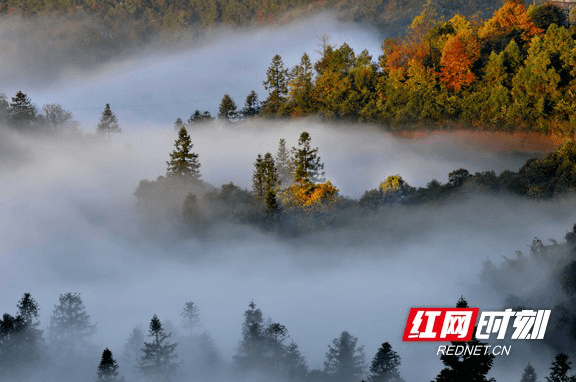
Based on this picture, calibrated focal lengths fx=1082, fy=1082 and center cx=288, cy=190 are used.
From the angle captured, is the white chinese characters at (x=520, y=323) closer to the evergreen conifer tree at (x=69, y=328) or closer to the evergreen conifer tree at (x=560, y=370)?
the evergreen conifer tree at (x=560, y=370)

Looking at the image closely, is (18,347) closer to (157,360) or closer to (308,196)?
(157,360)

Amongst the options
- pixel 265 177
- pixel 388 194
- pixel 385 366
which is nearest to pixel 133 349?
pixel 385 366

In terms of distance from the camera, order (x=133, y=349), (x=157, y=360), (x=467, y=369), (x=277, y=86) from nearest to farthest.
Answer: (x=467, y=369)
(x=157, y=360)
(x=133, y=349)
(x=277, y=86)

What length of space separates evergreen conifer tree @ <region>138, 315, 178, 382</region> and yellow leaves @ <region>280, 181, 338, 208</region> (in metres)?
31.2

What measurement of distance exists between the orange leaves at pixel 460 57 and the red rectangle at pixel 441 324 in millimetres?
66747

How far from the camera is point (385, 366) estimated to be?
243 ft

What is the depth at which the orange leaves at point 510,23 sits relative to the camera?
135m

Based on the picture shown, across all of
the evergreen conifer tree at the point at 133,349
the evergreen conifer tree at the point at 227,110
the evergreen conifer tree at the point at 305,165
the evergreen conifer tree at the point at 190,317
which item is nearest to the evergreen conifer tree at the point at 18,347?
the evergreen conifer tree at the point at 133,349

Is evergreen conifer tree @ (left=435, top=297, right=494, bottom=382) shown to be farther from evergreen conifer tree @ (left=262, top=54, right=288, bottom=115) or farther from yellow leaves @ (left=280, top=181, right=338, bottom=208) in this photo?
evergreen conifer tree @ (left=262, top=54, right=288, bottom=115)

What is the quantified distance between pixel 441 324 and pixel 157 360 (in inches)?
994

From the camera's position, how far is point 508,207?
343ft

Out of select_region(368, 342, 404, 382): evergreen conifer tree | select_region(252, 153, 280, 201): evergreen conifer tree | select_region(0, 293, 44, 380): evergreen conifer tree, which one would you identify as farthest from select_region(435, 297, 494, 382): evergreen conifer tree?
select_region(252, 153, 280, 201): evergreen conifer tree

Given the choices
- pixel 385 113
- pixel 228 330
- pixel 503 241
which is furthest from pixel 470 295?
pixel 385 113

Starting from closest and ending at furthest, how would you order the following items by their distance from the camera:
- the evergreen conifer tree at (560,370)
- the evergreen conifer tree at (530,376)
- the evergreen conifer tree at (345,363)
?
the evergreen conifer tree at (560,370), the evergreen conifer tree at (530,376), the evergreen conifer tree at (345,363)
